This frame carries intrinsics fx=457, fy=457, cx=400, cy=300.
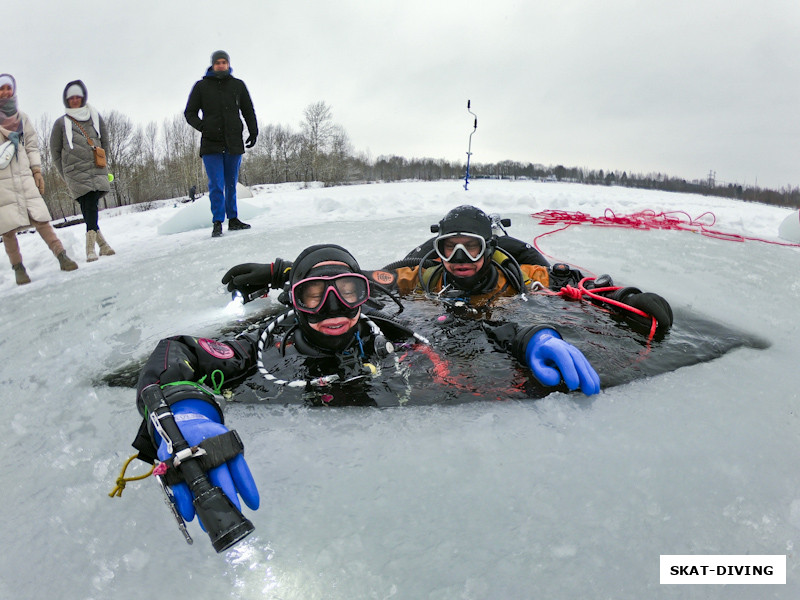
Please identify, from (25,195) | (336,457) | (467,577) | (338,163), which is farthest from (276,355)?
(338,163)

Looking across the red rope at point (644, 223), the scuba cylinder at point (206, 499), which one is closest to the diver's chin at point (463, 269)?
the scuba cylinder at point (206, 499)

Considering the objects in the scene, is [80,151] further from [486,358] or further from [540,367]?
[540,367]

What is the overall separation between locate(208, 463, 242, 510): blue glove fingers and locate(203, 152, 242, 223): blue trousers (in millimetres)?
5278

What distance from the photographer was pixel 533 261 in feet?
13.2

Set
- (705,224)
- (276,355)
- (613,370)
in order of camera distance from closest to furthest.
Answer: (613,370) → (276,355) → (705,224)

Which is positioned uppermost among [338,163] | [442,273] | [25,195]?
[338,163]

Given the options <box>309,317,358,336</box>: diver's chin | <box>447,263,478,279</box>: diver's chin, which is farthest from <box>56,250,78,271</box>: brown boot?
<box>447,263,478,279</box>: diver's chin

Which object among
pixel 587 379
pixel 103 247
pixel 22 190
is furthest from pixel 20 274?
pixel 587 379

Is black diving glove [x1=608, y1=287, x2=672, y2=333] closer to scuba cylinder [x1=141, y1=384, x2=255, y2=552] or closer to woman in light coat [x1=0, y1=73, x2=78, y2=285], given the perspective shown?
scuba cylinder [x1=141, y1=384, x2=255, y2=552]

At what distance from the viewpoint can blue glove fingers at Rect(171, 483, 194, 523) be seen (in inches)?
49.2

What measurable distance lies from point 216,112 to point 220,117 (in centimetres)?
8

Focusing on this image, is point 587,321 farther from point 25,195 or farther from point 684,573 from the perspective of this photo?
point 25,195

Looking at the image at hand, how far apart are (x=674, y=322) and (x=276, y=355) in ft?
8.63

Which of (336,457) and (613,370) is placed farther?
(613,370)
